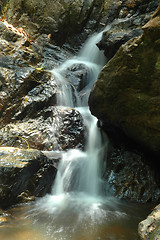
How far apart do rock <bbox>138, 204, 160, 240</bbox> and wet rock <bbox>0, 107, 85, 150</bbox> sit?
156 inches

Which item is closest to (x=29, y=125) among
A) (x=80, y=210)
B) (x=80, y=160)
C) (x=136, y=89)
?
(x=80, y=160)

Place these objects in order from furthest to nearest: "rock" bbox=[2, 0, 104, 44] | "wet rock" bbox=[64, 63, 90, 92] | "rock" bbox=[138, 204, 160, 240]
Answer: "rock" bbox=[2, 0, 104, 44] → "wet rock" bbox=[64, 63, 90, 92] → "rock" bbox=[138, 204, 160, 240]

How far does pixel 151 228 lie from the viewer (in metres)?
1.76

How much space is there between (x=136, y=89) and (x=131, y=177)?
2233 millimetres

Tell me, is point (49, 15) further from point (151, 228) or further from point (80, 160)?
point (151, 228)

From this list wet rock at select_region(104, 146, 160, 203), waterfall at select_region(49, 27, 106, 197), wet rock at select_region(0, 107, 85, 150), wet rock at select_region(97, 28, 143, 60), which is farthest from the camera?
wet rock at select_region(97, 28, 143, 60)

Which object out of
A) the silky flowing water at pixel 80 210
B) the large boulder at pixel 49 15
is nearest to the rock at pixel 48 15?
the large boulder at pixel 49 15

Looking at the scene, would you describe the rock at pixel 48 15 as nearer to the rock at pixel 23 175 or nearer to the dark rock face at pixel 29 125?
the dark rock face at pixel 29 125

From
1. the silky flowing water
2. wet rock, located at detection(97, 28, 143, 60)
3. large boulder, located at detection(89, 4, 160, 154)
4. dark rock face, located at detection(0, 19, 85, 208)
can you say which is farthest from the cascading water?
wet rock, located at detection(97, 28, 143, 60)

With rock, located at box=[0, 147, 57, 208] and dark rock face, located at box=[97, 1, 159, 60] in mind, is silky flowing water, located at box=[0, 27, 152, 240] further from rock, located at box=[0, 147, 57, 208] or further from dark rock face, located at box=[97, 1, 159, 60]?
dark rock face, located at box=[97, 1, 159, 60]

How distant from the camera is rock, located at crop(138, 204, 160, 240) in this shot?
1654 mm

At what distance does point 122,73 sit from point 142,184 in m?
2.70

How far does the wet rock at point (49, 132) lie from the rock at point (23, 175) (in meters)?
1.66

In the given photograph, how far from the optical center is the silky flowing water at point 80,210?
2.44m
